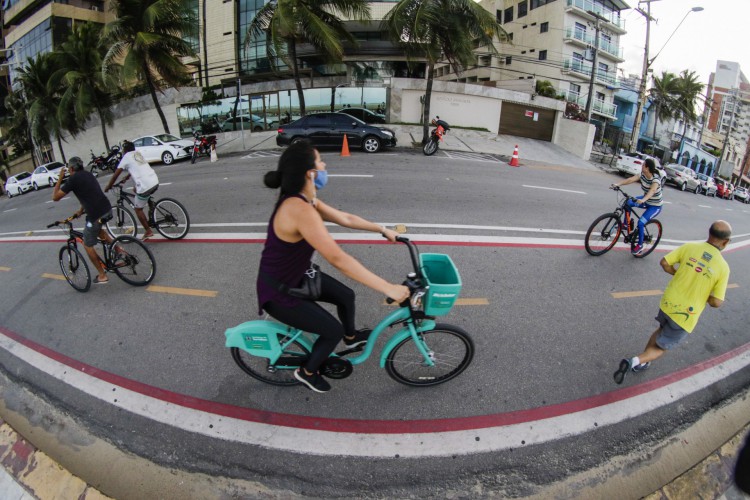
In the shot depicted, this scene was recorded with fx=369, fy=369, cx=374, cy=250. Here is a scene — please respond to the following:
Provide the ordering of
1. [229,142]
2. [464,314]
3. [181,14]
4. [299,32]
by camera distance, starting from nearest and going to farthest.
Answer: [464,314] → [299,32] → [181,14] → [229,142]

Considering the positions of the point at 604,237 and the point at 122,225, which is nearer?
the point at 604,237

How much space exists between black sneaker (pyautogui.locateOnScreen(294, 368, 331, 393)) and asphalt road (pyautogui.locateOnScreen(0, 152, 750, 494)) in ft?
0.66

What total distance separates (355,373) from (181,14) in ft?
77.3

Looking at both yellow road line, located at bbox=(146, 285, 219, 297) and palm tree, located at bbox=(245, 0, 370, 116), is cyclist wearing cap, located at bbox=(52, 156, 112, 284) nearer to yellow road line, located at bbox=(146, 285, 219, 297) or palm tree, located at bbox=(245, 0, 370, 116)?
yellow road line, located at bbox=(146, 285, 219, 297)

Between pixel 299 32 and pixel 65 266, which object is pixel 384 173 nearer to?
pixel 65 266

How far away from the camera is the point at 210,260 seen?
19.3 feet

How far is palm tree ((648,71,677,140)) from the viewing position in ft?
141

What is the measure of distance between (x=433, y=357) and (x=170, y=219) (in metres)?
5.77

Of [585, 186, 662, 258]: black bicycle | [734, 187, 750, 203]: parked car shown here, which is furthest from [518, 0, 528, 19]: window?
[585, 186, 662, 258]: black bicycle

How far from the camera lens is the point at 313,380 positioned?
117 inches

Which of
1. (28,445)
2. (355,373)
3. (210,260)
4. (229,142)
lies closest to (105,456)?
(28,445)

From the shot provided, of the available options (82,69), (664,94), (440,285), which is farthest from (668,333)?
(664,94)

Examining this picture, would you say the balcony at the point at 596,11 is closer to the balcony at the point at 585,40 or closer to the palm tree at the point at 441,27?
the balcony at the point at 585,40

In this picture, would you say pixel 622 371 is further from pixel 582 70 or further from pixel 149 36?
pixel 582 70
